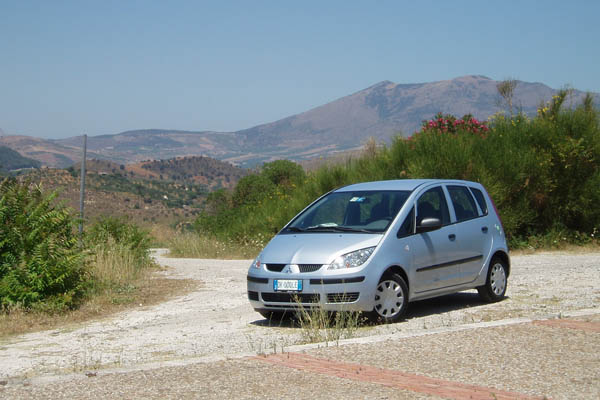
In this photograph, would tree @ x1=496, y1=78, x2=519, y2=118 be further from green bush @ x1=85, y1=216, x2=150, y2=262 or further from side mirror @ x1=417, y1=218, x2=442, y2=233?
side mirror @ x1=417, y1=218, x2=442, y2=233

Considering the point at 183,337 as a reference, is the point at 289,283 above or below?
above

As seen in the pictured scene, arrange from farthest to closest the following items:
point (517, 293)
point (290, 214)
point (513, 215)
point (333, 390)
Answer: point (290, 214), point (513, 215), point (517, 293), point (333, 390)

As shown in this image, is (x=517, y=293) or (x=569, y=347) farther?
(x=517, y=293)

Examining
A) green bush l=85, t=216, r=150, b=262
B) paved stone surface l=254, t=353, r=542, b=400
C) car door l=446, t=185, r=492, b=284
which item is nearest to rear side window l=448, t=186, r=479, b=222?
car door l=446, t=185, r=492, b=284

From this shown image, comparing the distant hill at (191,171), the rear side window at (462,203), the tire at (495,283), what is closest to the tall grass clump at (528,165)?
the tire at (495,283)

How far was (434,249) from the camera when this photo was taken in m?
10.3

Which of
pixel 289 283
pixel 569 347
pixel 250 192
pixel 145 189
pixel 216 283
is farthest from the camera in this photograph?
pixel 145 189

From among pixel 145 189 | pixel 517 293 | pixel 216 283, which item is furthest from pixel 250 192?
pixel 145 189

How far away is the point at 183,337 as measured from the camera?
380 inches

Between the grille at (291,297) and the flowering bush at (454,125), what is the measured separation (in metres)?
16.8

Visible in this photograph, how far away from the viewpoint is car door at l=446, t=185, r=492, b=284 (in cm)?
1081

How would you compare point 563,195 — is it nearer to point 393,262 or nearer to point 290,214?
point 290,214

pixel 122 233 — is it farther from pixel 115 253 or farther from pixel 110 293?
pixel 110 293

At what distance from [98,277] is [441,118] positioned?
631 inches
